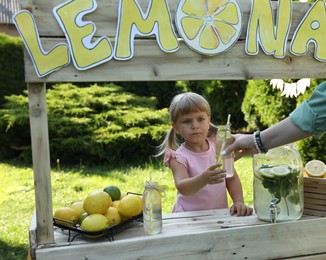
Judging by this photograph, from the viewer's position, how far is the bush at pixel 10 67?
775cm

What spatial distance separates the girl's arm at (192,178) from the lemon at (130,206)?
238mm

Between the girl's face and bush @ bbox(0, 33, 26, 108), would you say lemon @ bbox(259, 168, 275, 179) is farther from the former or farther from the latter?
bush @ bbox(0, 33, 26, 108)

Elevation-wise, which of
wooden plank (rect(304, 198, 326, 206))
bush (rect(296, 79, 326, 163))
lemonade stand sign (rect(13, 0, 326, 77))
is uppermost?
lemonade stand sign (rect(13, 0, 326, 77))

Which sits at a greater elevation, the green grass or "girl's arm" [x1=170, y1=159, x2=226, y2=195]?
"girl's arm" [x1=170, y1=159, x2=226, y2=195]

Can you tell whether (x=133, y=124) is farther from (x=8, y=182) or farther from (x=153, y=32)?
(x=153, y=32)

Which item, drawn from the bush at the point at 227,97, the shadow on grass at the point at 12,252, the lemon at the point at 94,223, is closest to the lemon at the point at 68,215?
the lemon at the point at 94,223

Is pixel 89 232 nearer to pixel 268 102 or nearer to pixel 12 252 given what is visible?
pixel 12 252

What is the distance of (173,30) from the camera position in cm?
160

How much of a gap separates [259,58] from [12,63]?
273 inches

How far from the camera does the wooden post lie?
4.89 feet

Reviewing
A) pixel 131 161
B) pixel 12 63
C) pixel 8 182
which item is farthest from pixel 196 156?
pixel 12 63

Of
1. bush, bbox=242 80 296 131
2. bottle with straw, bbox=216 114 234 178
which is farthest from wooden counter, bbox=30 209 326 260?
bush, bbox=242 80 296 131

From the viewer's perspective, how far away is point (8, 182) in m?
5.27

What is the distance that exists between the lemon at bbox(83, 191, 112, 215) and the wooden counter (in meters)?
0.11
